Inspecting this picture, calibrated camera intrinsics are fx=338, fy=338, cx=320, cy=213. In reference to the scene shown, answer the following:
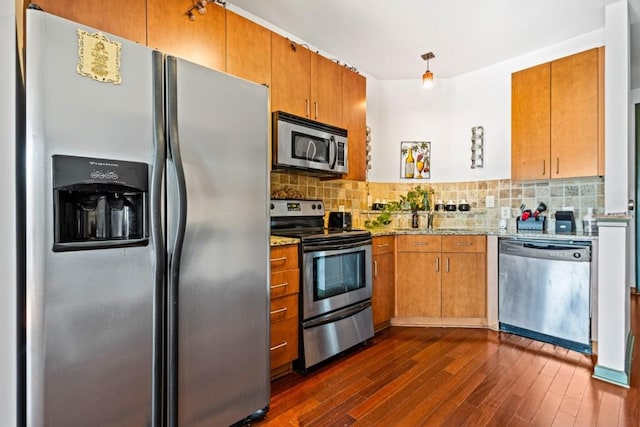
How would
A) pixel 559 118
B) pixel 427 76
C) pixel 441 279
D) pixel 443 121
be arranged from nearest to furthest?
pixel 559 118, pixel 427 76, pixel 441 279, pixel 443 121

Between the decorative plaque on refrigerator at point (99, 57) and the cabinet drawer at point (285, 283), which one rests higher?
the decorative plaque on refrigerator at point (99, 57)

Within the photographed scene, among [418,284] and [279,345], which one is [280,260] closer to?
[279,345]

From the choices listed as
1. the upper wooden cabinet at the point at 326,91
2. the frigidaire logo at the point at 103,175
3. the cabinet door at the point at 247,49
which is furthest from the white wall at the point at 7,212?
the upper wooden cabinet at the point at 326,91

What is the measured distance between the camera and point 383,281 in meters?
3.02

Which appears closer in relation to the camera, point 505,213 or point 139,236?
point 139,236

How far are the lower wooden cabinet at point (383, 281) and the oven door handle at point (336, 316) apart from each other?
23 centimetres

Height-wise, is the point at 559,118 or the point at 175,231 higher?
the point at 559,118

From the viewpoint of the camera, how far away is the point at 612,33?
237 cm

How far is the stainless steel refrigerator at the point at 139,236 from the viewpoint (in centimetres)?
112

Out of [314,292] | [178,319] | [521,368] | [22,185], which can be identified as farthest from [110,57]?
[521,368]

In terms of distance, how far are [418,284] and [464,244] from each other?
0.55m

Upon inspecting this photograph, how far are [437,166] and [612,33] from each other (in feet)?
5.77

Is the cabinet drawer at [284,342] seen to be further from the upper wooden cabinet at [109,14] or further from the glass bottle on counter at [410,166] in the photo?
the glass bottle on counter at [410,166]

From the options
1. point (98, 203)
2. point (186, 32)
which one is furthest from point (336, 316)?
point (186, 32)
